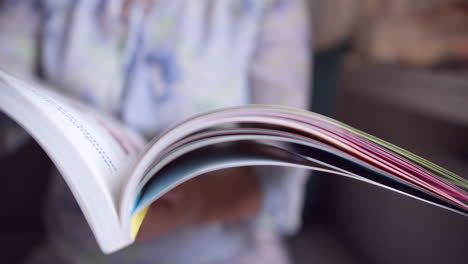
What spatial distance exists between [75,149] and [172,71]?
27 centimetres

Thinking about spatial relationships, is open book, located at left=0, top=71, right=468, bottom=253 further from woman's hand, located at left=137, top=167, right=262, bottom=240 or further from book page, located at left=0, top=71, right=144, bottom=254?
woman's hand, located at left=137, top=167, right=262, bottom=240

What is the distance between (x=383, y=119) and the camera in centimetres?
71

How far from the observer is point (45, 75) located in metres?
0.48

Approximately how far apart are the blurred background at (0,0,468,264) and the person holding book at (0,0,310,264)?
0.24 metres

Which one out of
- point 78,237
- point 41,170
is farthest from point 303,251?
point 41,170

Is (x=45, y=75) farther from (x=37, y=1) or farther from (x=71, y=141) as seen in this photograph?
(x=71, y=141)

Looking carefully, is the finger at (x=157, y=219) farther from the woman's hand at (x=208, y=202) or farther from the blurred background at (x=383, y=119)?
the blurred background at (x=383, y=119)

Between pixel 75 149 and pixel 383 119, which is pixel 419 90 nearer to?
pixel 383 119

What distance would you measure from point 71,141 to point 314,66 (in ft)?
2.10

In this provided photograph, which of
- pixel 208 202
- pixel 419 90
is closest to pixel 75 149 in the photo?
pixel 208 202

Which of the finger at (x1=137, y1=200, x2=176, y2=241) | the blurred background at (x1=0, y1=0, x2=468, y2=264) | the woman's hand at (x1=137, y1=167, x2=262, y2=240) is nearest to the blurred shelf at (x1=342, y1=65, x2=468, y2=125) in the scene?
the blurred background at (x1=0, y1=0, x2=468, y2=264)

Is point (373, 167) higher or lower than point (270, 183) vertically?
higher

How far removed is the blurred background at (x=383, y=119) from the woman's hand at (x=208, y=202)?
30 centimetres

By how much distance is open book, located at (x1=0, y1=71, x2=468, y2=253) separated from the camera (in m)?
0.21
